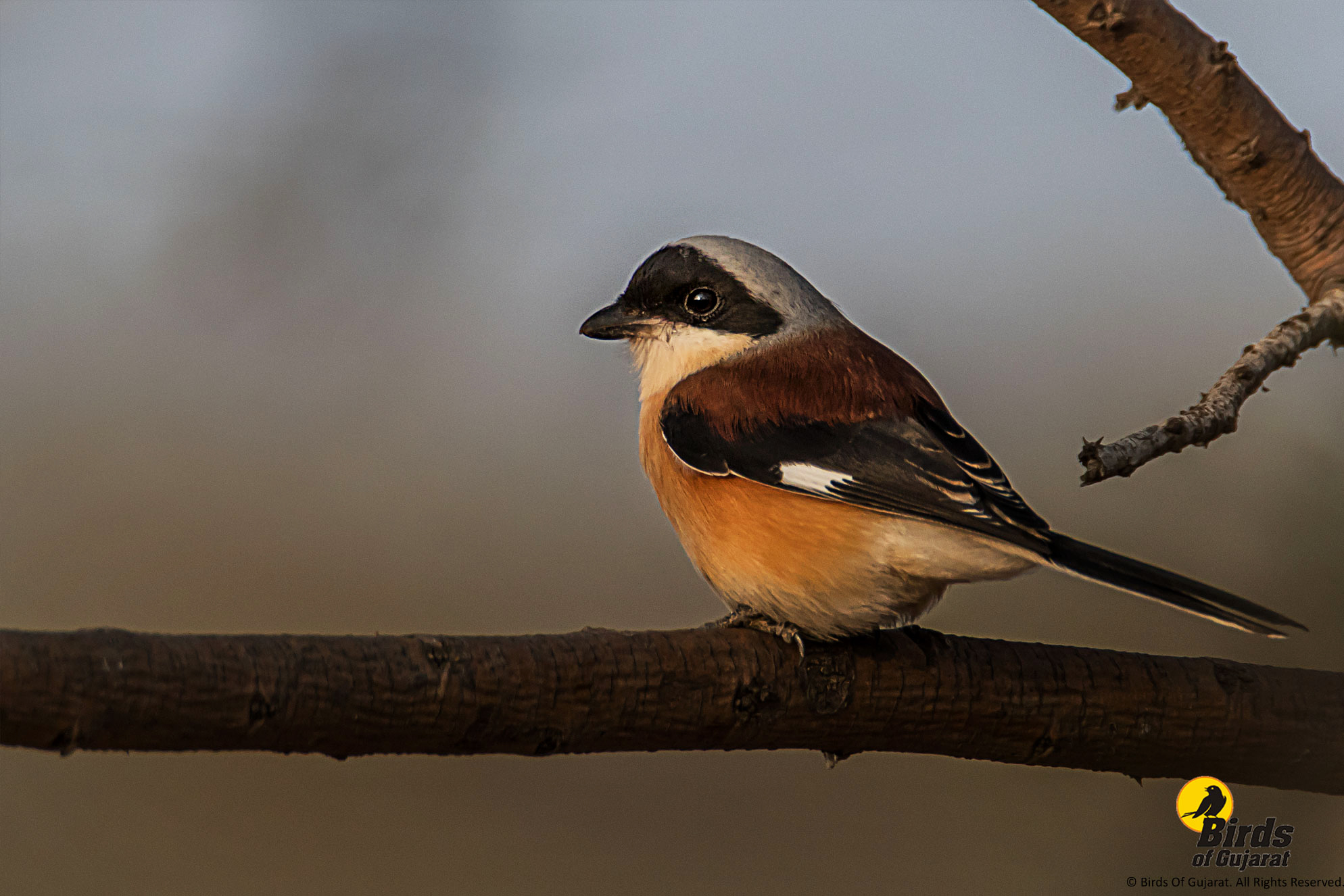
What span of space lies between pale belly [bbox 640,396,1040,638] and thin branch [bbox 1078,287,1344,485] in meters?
0.31

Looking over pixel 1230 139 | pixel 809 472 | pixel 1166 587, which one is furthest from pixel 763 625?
pixel 1230 139

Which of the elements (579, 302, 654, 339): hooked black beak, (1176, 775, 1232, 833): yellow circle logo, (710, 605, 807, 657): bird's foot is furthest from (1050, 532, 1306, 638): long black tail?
(579, 302, 654, 339): hooked black beak

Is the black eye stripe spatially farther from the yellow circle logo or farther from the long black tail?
the yellow circle logo

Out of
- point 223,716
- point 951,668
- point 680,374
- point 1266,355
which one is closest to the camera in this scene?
point 223,716

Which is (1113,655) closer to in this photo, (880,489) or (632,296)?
(880,489)

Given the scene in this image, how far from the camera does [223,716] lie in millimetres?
1392

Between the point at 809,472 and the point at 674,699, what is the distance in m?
0.53

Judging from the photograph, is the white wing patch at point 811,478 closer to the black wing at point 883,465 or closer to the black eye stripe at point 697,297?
the black wing at point 883,465

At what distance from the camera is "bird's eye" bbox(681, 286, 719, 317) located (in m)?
2.45

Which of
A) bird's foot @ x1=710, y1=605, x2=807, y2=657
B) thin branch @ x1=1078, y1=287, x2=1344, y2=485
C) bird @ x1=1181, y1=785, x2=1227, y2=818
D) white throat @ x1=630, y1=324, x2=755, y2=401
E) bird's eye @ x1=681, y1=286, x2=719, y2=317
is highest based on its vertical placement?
bird's eye @ x1=681, y1=286, x2=719, y2=317

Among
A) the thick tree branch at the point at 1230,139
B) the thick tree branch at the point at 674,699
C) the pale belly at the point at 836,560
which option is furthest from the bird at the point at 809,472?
the thick tree branch at the point at 1230,139

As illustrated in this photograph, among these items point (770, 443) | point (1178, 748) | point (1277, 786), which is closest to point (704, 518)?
point (770, 443)

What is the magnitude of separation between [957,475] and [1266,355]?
1.78ft

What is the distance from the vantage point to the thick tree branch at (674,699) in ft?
4.42
